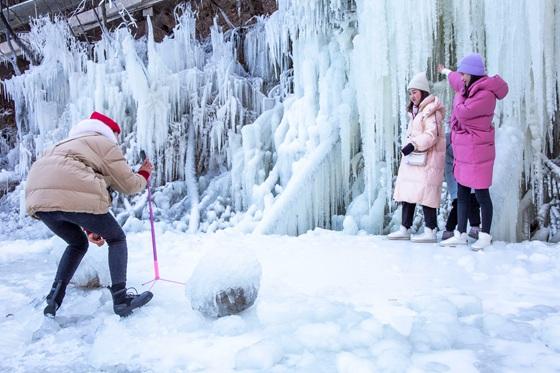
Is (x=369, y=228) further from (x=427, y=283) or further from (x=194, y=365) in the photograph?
(x=194, y=365)

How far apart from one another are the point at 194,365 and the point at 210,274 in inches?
26.5

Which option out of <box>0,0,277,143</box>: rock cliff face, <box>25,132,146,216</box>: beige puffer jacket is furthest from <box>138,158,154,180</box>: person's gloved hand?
<box>0,0,277,143</box>: rock cliff face

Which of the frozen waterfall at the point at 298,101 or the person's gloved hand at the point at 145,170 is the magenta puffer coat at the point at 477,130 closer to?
the frozen waterfall at the point at 298,101

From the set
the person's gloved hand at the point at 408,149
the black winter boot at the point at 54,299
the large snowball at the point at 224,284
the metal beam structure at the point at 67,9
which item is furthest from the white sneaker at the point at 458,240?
the metal beam structure at the point at 67,9

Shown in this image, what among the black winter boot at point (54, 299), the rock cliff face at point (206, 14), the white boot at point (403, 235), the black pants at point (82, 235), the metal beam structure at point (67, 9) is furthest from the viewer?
the metal beam structure at point (67, 9)

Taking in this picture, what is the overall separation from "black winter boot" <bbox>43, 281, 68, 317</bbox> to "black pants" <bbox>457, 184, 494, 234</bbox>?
3.21m

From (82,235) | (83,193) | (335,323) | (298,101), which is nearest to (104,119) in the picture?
(83,193)

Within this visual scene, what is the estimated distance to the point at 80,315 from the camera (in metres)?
2.85

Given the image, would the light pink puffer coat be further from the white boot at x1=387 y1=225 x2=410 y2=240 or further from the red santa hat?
the red santa hat

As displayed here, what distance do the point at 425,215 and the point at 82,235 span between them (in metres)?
3.11

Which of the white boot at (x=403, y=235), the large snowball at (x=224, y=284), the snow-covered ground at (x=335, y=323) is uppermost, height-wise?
the large snowball at (x=224, y=284)

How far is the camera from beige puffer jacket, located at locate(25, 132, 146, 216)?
2580 mm

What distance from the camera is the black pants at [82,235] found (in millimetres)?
2662

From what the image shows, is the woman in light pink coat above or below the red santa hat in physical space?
below
